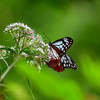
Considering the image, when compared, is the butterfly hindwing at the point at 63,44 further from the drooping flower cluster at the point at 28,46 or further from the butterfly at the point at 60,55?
the drooping flower cluster at the point at 28,46

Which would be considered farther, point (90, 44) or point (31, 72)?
point (90, 44)

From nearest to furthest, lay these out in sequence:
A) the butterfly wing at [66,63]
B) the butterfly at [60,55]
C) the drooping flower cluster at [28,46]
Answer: the drooping flower cluster at [28,46]
the butterfly at [60,55]
the butterfly wing at [66,63]

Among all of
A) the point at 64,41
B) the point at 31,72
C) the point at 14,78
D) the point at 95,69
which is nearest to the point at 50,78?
the point at 31,72

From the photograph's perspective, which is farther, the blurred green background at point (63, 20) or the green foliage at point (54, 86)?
the blurred green background at point (63, 20)

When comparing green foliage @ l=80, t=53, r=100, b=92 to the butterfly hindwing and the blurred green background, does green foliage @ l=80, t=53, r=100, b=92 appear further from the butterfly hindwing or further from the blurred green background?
the blurred green background

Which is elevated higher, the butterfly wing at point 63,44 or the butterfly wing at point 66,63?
the butterfly wing at point 63,44

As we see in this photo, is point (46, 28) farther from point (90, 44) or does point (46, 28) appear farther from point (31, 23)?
point (90, 44)

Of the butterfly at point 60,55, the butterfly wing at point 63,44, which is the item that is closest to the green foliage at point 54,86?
the butterfly at point 60,55
